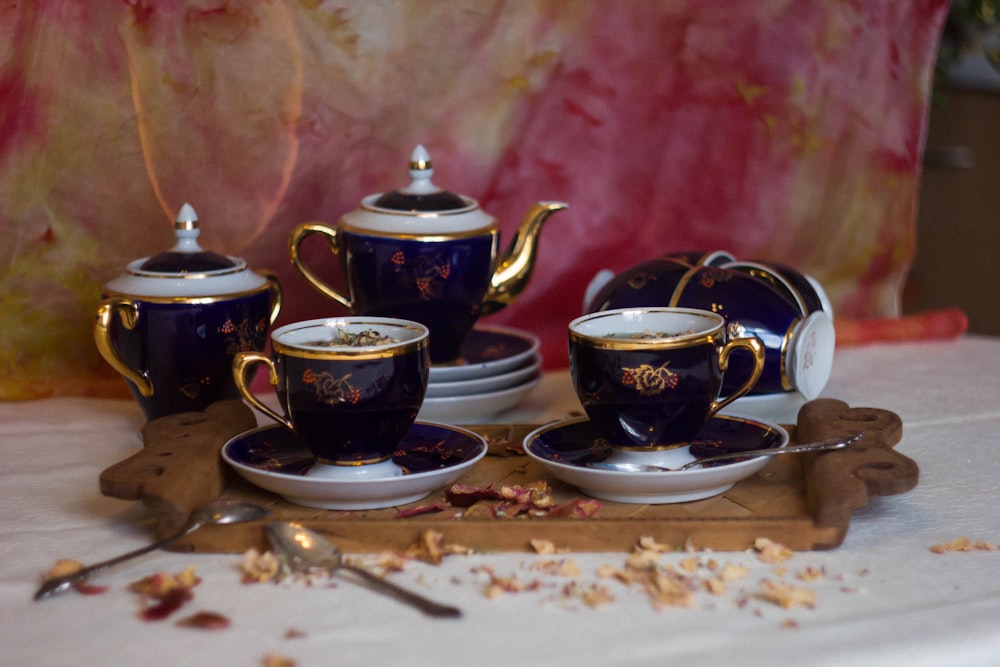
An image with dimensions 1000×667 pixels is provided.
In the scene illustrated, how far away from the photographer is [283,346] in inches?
32.3

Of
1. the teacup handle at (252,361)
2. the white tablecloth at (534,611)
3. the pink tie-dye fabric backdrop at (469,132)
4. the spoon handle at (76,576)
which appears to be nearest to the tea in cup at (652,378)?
the white tablecloth at (534,611)

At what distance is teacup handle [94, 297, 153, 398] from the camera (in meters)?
0.99

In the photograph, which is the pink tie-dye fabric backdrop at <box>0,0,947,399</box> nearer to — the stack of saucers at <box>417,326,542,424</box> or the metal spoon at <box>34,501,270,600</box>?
the stack of saucers at <box>417,326,542,424</box>

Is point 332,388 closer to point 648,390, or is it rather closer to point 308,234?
point 648,390

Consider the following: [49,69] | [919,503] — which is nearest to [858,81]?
[919,503]

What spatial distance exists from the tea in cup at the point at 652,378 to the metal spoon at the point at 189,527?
0.24 m

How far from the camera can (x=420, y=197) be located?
110 cm

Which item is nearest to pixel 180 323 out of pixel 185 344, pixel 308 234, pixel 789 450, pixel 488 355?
pixel 185 344

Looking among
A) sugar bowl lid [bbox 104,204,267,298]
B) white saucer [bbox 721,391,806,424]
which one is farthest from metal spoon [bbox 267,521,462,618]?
white saucer [bbox 721,391,806,424]

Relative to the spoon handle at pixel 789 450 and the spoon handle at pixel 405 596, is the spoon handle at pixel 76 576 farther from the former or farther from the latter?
the spoon handle at pixel 789 450

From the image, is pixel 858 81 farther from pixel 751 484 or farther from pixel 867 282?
pixel 751 484

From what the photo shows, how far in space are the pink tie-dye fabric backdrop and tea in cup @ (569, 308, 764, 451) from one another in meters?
0.53

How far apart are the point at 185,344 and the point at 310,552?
33 centimetres

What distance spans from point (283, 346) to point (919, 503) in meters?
0.48
